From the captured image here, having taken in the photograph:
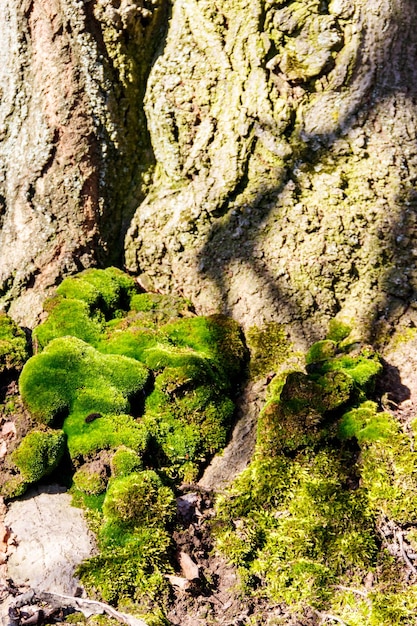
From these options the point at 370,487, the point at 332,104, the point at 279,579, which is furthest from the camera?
the point at 332,104

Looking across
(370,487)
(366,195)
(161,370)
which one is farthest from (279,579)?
(366,195)

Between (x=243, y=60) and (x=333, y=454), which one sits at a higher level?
(x=243, y=60)

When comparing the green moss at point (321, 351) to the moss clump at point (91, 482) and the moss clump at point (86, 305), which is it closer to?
the moss clump at point (86, 305)

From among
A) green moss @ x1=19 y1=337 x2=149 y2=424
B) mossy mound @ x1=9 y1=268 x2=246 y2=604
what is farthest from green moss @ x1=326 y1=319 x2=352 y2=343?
green moss @ x1=19 y1=337 x2=149 y2=424

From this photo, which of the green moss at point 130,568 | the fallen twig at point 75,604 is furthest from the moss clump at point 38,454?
the fallen twig at point 75,604

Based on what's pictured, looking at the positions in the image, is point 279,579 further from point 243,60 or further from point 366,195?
point 243,60
